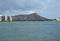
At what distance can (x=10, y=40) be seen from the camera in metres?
23.2

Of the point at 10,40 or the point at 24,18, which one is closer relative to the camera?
the point at 10,40

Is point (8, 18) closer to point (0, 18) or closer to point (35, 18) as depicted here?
point (0, 18)

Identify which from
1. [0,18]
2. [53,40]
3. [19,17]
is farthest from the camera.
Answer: [19,17]

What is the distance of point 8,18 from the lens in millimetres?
127375

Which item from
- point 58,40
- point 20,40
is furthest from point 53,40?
point 20,40

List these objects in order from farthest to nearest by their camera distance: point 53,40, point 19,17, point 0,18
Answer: point 19,17 → point 0,18 → point 53,40

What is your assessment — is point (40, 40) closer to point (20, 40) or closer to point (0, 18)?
point (20, 40)

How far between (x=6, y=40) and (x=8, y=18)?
344ft

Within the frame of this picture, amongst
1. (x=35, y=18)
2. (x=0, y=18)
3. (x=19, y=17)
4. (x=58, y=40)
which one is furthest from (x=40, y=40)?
(x=35, y=18)

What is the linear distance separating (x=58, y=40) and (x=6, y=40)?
626 centimetres

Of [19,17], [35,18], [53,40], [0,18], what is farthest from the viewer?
[35,18]

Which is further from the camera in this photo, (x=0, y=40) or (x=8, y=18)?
(x=8, y=18)

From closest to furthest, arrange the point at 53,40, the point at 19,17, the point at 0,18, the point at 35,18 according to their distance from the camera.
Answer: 1. the point at 53,40
2. the point at 0,18
3. the point at 19,17
4. the point at 35,18

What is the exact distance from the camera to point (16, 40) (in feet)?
76.8
